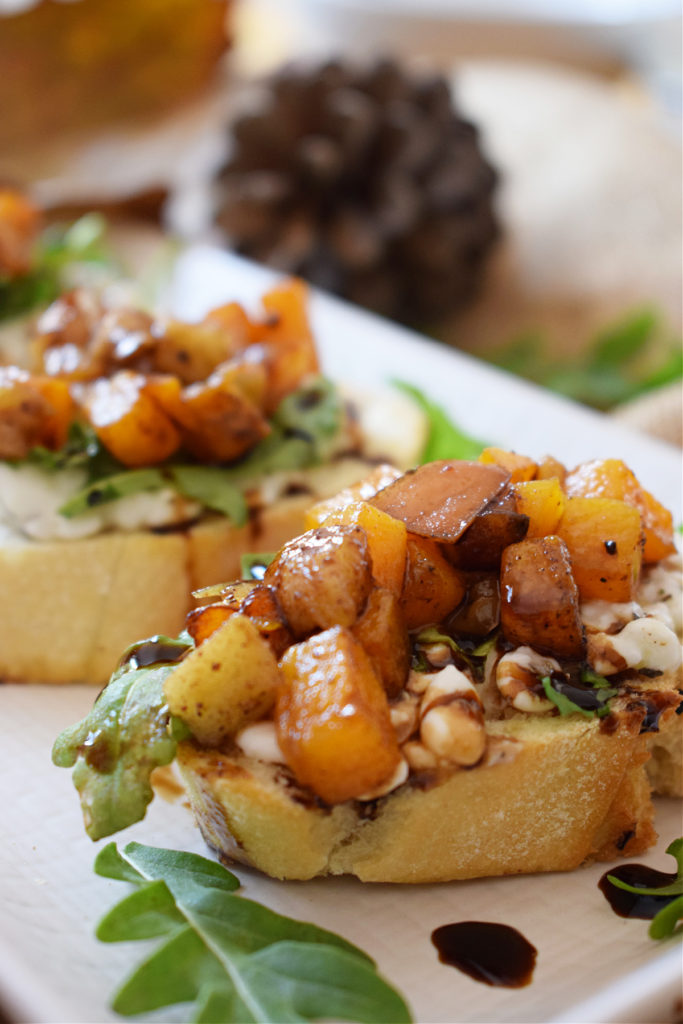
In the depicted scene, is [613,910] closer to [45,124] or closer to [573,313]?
[573,313]

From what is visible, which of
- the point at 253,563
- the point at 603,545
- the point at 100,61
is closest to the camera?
the point at 603,545

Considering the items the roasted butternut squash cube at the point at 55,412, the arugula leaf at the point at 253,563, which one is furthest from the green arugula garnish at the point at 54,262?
the arugula leaf at the point at 253,563

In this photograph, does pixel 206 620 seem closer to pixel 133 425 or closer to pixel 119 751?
pixel 119 751

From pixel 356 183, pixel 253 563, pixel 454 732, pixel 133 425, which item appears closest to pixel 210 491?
pixel 133 425

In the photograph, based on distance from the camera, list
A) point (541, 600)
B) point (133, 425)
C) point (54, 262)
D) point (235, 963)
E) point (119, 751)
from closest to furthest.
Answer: point (235, 963), point (119, 751), point (541, 600), point (133, 425), point (54, 262)

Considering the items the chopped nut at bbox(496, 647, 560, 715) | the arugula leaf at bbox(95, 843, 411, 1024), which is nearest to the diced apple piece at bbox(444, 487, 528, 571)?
the chopped nut at bbox(496, 647, 560, 715)

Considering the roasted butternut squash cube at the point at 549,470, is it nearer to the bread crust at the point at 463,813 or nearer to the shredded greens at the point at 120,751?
the bread crust at the point at 463,813

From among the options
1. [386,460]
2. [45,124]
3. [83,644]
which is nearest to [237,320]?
[386,460]
